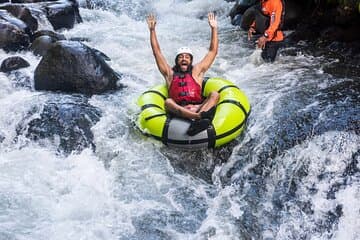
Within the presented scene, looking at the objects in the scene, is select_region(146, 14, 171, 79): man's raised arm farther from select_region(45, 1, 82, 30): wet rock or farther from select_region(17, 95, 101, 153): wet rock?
select_region(45, 1, 82, 30): wet rock

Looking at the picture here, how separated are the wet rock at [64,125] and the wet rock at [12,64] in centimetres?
187

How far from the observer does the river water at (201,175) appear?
483cm

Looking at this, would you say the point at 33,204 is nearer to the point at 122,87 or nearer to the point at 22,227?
the point at 22,227

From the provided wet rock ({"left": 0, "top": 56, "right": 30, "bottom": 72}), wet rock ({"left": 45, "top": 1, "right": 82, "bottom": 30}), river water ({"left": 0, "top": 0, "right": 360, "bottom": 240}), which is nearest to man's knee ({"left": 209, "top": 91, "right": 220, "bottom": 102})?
river water ({"left": 0, "top": 0, "right": 360, "bottom": 240})

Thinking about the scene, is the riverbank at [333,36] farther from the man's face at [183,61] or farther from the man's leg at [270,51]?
the man's face at [183,61]

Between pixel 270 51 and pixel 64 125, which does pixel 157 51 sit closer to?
pixel 64 125

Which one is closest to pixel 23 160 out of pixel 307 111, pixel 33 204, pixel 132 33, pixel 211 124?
pixel 33 204

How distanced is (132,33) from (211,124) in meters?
6.31

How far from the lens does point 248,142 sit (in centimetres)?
593

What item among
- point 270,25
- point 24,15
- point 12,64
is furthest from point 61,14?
point 270,25

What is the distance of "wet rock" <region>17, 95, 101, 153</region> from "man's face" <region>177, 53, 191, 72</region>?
135 cm

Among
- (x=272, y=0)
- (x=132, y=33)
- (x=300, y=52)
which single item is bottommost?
(x=132, y=33)

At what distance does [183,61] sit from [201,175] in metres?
1.76

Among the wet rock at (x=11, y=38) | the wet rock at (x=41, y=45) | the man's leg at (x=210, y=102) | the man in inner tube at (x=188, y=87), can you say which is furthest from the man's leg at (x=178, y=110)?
the wet rock at (x=11, y=38)
